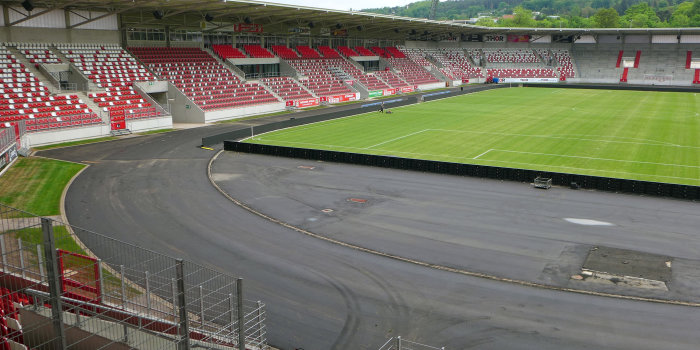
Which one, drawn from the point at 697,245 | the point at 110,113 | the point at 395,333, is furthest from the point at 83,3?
the point at 697,245

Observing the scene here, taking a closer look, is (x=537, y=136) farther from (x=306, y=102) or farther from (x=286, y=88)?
(x=286, y=88)

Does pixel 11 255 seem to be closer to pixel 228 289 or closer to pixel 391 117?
pixel 228 289

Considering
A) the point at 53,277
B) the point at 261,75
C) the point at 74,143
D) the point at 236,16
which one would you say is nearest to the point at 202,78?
the point at 236,16

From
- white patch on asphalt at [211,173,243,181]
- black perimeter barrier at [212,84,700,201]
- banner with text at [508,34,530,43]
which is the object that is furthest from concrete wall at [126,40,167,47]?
banner with text at [508,34,530,43]

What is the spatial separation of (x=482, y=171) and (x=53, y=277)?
25.2 m

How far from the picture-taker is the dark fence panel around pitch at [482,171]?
2700cm

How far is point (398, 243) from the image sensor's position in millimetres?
20766

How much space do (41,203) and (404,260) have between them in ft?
53.5

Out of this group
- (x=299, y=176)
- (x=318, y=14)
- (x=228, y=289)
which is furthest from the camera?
(x=318, y=14)

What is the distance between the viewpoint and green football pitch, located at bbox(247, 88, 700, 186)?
34625 mm

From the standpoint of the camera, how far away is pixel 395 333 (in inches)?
558

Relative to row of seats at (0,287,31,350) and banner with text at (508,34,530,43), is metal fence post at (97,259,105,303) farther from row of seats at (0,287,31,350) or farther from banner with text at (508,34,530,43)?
banner with text at (508,34,530,43)

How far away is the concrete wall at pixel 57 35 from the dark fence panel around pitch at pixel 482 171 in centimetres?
2141

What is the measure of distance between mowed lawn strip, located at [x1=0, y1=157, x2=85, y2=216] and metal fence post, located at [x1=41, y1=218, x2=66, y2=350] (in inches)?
633
